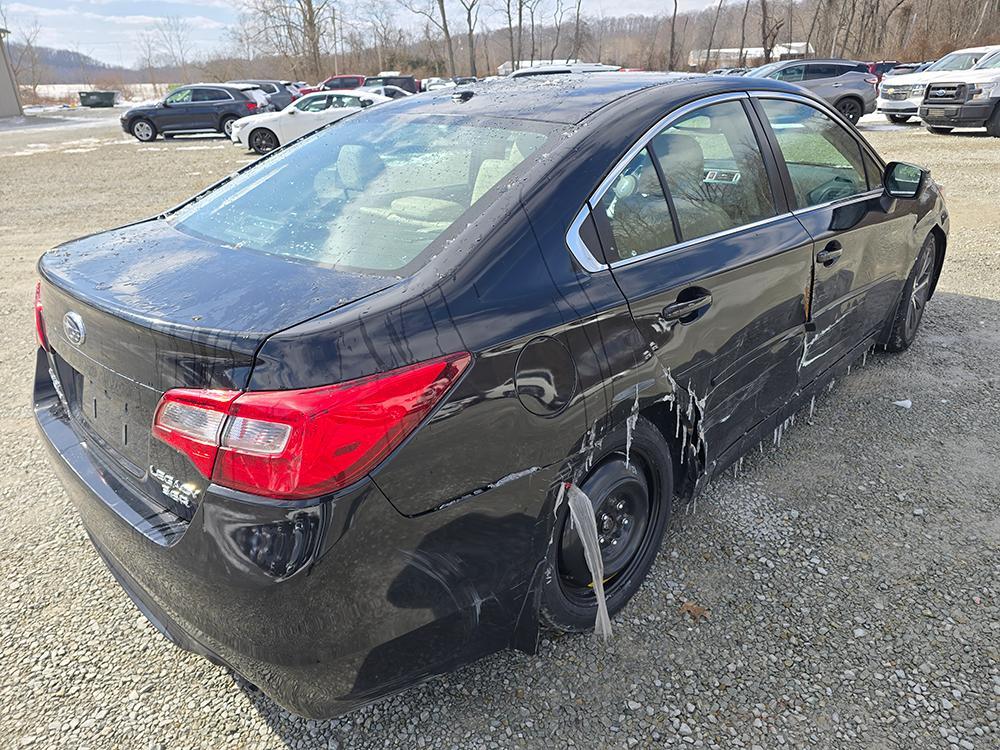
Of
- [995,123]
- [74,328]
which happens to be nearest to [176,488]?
[74,328]

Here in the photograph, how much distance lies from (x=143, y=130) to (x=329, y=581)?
24191 mm

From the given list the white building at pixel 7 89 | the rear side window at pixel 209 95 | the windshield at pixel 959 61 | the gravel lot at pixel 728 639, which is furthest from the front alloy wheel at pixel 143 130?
the windshield at pixel 959 61

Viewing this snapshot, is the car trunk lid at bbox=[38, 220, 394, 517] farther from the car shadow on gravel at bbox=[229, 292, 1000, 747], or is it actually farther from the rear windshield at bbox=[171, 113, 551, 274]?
the car shadow on gravel at bbox=[229, 292, 1000, 747]

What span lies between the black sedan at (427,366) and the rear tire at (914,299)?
1.68 metres

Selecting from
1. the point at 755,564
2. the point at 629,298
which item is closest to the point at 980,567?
the point at 755,564

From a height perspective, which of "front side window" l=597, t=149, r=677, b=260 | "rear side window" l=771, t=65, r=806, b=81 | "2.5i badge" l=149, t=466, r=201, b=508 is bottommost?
"2.5i badge" l=149, t=466, r=201, b=508

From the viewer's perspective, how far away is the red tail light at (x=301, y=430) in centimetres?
145

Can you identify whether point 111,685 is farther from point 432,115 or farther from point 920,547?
point 920,547

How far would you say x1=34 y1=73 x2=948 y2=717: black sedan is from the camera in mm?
1522

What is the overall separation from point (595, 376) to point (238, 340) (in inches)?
37.6

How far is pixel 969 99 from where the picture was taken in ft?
48.4

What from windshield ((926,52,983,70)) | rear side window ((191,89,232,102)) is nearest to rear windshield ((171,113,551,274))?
windshield ((926,52,983,70))

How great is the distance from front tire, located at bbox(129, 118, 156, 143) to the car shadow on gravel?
920 inches

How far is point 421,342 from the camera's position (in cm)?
159
